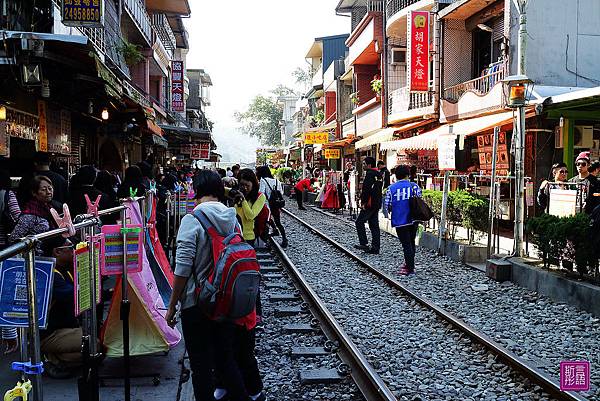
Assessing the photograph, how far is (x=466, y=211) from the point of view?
12.2m

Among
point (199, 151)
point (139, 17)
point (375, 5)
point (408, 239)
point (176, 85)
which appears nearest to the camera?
point (408, 239)

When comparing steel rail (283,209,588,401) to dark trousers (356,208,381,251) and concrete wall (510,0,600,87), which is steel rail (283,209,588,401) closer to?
dark trousers (356,208,381,251)

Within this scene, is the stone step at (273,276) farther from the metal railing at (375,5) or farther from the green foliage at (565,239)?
the metal railing at (375,5)

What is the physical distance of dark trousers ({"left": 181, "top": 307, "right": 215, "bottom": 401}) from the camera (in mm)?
4230

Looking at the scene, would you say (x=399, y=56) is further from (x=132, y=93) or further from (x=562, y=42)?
(x=132, y=93)

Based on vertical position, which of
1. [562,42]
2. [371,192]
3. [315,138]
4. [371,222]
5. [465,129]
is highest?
[562,42]

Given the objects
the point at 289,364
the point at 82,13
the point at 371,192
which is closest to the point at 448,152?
the point at 371,192

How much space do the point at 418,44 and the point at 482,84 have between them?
284cm

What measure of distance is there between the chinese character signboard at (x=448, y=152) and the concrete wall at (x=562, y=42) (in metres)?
5.01

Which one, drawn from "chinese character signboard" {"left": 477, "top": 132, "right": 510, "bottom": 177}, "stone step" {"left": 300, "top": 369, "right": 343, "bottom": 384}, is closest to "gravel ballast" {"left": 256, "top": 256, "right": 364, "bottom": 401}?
"stone step" {"left": 300, "top": 369, "right": 343, "bottom": 384}

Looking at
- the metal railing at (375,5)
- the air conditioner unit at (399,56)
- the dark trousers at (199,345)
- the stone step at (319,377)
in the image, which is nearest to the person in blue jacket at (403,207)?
the stone step at (319,377)

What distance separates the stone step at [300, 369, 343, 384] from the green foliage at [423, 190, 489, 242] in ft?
23.1

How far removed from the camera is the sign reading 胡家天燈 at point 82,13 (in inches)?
445

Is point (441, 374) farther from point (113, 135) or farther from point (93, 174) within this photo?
point (113, 135)
